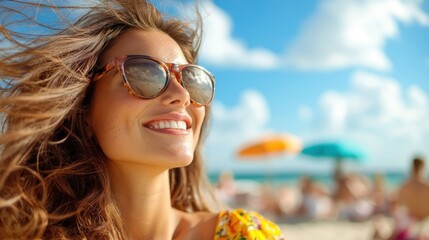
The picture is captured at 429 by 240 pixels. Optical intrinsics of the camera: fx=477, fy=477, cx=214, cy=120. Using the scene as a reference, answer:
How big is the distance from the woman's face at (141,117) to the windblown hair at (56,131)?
84 millimetres

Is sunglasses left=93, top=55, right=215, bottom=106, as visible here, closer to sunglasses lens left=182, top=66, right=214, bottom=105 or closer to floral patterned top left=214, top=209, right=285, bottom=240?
sunglasses lens left=182, top=66, right=214, bottom=105

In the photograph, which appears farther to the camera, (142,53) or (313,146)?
(313,146)

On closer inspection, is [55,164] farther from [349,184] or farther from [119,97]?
[349,184]

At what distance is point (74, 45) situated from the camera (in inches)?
84.0

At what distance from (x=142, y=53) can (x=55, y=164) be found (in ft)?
2.09

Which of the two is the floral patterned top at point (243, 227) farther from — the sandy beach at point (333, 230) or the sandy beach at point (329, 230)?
the sandy beach at point (329, 230)

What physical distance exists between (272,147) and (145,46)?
14183mm

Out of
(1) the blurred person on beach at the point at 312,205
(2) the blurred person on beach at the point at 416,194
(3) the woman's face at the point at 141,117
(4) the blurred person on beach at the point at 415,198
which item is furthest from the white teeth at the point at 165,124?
(1) the blurred person on beach at the point at 312,205

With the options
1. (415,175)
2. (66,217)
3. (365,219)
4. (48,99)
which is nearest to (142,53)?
(48,99)

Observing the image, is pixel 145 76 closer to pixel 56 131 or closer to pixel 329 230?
pixel 56 131

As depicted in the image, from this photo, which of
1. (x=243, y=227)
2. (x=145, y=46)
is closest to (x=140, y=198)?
(x=243, y=227)

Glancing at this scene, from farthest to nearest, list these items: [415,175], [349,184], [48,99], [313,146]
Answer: [313,146] → [349,184] → [415,175] → [48,99]

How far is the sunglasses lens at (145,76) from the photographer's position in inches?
81.7

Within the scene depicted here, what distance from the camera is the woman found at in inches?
78.0
